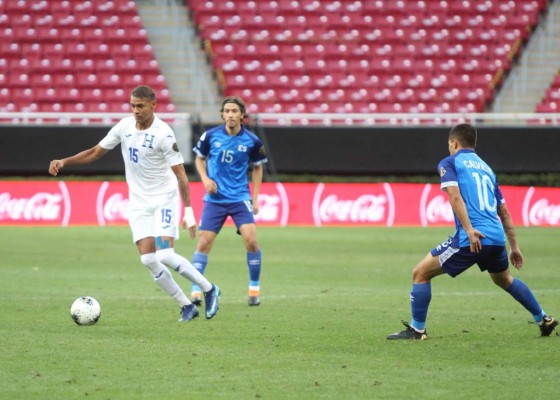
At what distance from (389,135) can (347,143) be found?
1022 millimetres

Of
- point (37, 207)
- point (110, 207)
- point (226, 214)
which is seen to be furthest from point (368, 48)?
point (226, 214)

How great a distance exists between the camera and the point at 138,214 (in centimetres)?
1069

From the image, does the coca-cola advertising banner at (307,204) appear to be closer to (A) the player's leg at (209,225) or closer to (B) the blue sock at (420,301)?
(A) the player's leg at (209,225)

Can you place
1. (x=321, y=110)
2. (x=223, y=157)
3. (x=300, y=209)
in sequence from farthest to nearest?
(x=321, y=110), (x=300, y=209), (x=223, y=157)

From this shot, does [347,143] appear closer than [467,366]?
No

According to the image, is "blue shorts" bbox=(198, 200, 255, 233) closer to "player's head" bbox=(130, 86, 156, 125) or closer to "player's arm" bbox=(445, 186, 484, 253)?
"player's head" bbox=(130, 86, 156, 125)

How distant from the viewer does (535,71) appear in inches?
1284

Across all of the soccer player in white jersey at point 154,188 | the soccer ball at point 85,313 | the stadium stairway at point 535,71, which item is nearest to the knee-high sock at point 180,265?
the soccer player in white jersey at point 154,188

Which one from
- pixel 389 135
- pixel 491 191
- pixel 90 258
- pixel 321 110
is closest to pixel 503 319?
pixel 491 191

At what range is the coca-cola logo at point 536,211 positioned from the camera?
25781 millimetres

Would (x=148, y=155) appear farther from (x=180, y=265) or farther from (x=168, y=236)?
(x=180, y=265)

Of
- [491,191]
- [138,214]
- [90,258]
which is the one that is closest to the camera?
[491,191]

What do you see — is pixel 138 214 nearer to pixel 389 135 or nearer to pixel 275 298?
pixel 275 298

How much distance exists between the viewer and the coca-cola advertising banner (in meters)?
24.8
